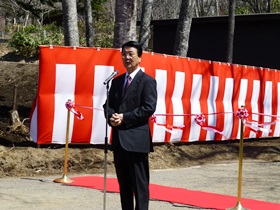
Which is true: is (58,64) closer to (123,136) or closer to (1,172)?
(1,172)

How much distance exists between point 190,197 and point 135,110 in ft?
10.2

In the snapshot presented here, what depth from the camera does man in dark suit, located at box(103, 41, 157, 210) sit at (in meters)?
6.26

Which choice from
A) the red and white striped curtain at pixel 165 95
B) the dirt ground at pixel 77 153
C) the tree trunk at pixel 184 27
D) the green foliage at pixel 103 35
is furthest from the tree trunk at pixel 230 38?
the green foliage at pixel 103 35

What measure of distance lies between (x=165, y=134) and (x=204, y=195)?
412 cm

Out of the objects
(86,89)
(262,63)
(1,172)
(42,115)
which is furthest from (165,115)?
(262,63)

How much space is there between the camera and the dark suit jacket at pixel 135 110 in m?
6.25

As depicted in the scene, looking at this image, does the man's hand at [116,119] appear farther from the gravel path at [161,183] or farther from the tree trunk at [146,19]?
the tree trunk at [146,19]

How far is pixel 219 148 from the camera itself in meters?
15.0

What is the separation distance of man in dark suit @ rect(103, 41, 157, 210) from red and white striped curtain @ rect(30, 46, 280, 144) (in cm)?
521

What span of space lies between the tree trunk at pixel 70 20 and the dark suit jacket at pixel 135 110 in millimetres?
9622

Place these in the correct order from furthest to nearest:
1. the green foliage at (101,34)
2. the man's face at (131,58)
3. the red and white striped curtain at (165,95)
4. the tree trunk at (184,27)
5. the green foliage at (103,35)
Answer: the green foliage at (101,34) < the green foliage at (103,35) < the tree trunk at (184,27) < the red and white striped curtain at (165,95) < the man's face at (131,58)

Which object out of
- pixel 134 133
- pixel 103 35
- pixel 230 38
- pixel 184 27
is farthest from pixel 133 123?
pixel 103 35

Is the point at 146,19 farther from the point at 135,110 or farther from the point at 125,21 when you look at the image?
the point at 135,110

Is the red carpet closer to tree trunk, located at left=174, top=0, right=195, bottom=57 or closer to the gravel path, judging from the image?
Result: the gravel path
